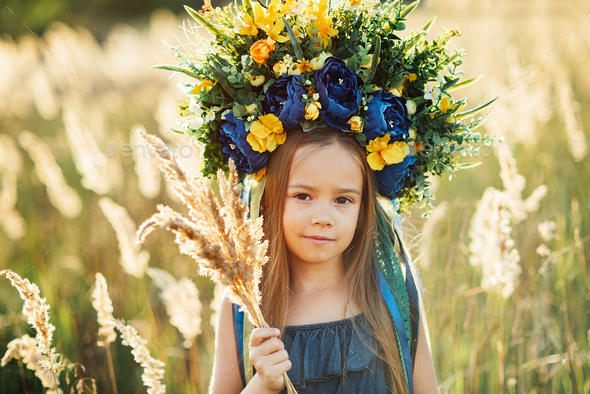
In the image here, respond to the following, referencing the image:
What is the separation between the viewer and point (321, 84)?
4.98 ft

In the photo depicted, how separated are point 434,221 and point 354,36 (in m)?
1.16

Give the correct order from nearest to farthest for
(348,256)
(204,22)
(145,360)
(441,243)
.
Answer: (145,360), (204,22), (348,256), (441,243)

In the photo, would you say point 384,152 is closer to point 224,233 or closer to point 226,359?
point 224,233

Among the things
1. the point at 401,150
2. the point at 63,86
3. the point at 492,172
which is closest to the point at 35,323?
the point at 401,150

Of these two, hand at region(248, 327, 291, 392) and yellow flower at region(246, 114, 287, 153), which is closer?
hand at region(248, 327, 291, 392)

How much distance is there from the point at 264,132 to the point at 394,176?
0.57 meters

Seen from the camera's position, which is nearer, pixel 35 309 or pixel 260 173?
pixel 35 309

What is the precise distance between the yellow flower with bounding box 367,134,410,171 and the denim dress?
670 mm

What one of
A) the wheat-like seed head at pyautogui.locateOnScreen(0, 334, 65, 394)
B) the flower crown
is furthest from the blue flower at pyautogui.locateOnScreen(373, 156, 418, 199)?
the wheat-like seed head at pyautogui.locateOnScreen(0, 334, 65, 394)

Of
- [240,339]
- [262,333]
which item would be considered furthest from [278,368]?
[240,339]

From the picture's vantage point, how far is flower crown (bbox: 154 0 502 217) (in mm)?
1535

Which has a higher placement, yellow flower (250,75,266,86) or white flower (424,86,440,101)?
yellow flower (250,75,266,86)

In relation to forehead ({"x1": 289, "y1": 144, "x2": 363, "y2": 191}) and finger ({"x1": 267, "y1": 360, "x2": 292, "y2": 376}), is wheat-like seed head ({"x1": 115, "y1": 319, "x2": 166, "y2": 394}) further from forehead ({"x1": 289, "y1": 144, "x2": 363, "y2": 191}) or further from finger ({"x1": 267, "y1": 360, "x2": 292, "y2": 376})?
forehead ({"x1": 289, "y1": 144, "x2": 363, "y2": 191})

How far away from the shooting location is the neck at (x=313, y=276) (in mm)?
1781
